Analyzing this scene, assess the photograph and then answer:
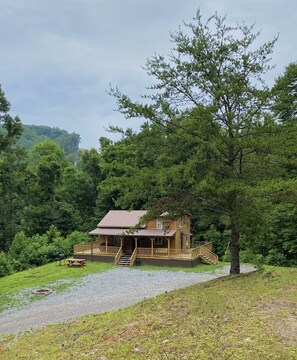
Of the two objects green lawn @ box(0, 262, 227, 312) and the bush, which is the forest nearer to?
green lawn @ box(0, 262, 227, 312)

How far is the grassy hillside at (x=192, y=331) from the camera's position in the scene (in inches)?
211

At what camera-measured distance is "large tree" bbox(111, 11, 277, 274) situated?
33.4 feet

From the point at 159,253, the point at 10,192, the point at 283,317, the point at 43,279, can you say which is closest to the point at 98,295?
the point at 43,279

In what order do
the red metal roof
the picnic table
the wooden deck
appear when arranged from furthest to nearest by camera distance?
the red metal roof < the wooden deck < the picnic table

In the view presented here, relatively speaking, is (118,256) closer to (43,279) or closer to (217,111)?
(43,279)

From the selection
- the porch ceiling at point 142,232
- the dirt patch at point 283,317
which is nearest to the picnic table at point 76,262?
the porch ceiling at point 142,232

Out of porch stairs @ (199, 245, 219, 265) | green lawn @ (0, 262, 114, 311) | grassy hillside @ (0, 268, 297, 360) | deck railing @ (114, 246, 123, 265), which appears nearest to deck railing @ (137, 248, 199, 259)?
porch stairs @ (199, 245, 219, 265)

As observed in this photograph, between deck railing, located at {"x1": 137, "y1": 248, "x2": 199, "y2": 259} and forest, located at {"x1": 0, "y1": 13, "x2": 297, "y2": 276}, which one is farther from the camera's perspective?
deck railing, located at {"x1": 137, "y1": 248, "x2": 199, "y2": 259}

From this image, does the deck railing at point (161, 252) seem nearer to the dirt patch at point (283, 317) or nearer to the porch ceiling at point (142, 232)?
the porch ceiling at point (142, 232)

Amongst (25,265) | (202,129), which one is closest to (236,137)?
(202,129)

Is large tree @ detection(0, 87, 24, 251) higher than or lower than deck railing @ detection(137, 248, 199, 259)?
higher

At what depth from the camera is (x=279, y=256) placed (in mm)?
23375

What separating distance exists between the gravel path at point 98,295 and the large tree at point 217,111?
5.61m

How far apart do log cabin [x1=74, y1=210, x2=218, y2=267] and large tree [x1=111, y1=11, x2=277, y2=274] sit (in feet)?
38.2
